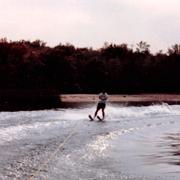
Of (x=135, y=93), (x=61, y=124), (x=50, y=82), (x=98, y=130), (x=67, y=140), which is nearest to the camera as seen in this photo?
(x=67, y=140)

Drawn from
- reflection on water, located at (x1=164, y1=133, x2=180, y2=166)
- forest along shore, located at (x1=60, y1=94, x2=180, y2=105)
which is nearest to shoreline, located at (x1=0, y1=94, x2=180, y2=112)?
forest along shore, located at (x1=60, y1=94, x2=180, y2=105)

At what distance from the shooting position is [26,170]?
54.7ft

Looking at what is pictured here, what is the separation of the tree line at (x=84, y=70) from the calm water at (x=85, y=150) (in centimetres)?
4943

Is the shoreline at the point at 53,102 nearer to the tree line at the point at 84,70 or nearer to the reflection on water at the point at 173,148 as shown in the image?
the tree line at the point at 84,70

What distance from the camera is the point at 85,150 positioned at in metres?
22.0

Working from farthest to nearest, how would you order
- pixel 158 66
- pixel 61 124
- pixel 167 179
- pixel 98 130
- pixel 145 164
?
1. pixel 158 66
2. pixel 61 124
3. pixel 98 130
4. pixel 145 164
5. pixel 167 179

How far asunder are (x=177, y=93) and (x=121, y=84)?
9.62 meters

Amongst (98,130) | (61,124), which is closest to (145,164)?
(98,130)

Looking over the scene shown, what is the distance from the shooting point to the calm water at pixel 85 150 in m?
17.0

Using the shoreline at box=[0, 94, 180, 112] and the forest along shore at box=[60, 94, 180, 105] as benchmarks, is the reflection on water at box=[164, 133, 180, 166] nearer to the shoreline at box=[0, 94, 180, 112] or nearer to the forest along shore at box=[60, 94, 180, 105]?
the shoreline at box=[0, 94, 180, 112]

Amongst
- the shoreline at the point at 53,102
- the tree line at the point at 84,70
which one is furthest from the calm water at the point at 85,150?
the tree line at the point at 84,70

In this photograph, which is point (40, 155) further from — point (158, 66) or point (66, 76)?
point (158, 66)

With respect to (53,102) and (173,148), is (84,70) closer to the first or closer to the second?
(53,102)

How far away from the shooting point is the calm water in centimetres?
1695
